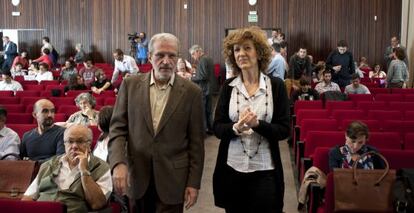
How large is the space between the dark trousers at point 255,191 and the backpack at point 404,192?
0.84 m

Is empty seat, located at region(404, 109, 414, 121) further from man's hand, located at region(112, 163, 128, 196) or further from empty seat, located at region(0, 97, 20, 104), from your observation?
empty seat, located at region(0, 97, 20, 104)

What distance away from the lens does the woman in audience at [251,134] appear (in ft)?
8.64

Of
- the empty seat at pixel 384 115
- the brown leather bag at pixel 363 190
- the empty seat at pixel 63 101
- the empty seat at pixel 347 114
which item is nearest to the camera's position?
the brown leather bag at pixel 363 190

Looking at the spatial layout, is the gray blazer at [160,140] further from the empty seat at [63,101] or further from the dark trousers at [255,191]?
the empty seat at [63,101]

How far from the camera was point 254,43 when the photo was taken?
8.65 ft

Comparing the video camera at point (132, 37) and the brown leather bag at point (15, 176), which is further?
the video camera at point (132, 37)

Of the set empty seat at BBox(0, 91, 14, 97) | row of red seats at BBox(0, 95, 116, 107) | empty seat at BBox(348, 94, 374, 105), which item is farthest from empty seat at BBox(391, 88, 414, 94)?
empty seat at BBox(0, 91, 14, 97)

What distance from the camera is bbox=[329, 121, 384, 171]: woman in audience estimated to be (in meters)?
3.92

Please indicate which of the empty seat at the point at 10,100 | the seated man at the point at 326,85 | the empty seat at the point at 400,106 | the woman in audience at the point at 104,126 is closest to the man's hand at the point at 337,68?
the seated man at the point at 326,85

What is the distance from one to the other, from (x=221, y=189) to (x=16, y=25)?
15678mm

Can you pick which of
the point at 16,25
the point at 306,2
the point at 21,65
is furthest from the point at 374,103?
the point at 16,25

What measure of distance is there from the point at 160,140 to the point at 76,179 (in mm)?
862

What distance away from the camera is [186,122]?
262 cm

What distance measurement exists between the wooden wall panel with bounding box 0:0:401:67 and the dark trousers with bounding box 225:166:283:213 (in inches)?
516
